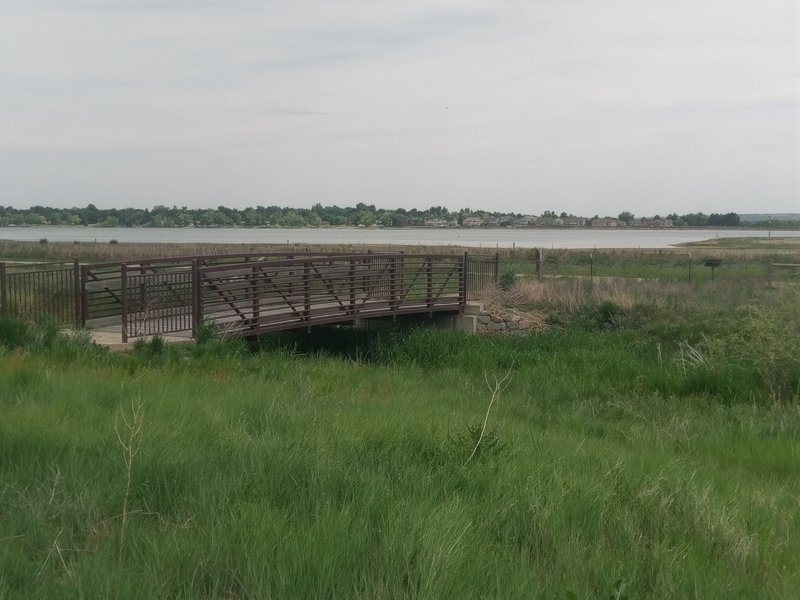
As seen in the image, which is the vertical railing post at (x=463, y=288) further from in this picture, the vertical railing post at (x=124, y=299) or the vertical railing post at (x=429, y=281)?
the vertical railing post at (x=124, y=299)

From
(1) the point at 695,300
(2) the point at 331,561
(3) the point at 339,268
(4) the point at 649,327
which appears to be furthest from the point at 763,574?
(1) the point at 695,300

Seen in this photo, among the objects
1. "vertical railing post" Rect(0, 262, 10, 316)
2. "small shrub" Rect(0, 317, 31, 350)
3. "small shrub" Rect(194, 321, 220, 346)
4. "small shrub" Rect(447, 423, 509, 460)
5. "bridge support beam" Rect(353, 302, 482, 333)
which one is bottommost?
"bridge support beam" Rect(353, 302, 482, 333)

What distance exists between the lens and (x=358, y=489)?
19.6ft

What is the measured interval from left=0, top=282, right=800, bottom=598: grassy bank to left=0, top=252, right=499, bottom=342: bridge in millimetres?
2800

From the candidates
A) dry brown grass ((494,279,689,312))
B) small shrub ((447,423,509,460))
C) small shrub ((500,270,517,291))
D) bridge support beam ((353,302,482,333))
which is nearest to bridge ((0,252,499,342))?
bridge support beam ((353,302,482,333))

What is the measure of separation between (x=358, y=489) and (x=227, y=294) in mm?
12580

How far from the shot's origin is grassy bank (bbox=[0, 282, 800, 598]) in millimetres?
4578

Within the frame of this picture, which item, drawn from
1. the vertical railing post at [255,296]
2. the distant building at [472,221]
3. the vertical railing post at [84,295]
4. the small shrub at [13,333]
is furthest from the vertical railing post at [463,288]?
the distant building at [472,221]

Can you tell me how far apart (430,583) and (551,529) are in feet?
4.81

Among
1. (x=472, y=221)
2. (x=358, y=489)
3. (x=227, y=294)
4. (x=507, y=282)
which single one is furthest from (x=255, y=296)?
(x=472, y=221)

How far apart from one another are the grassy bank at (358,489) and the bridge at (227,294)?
280 centimetres

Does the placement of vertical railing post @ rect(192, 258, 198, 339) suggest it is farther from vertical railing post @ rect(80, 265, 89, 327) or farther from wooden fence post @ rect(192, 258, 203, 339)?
vertical railing post @ rect(80, 265, 89, 327)

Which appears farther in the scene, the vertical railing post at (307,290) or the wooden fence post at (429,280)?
the wooden fence post at (429,280)

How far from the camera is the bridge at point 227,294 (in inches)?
642
